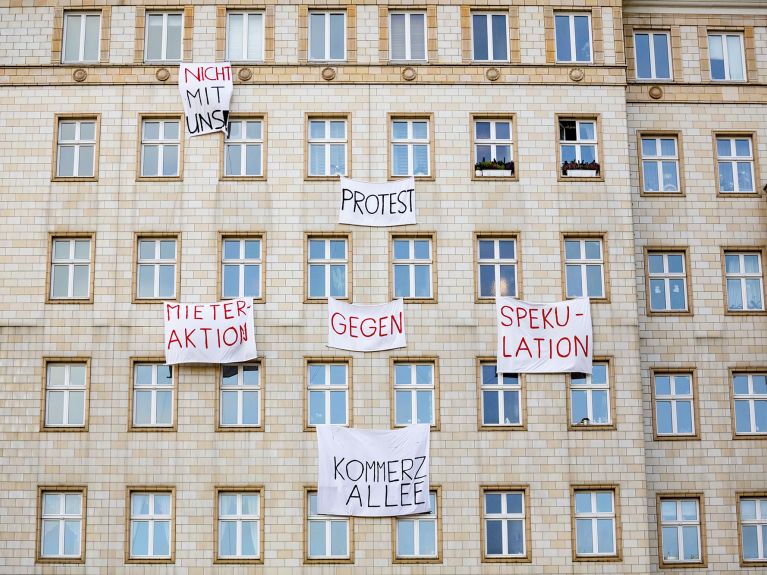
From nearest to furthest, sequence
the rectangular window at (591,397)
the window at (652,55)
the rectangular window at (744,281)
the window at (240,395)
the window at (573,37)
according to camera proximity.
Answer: the window at (240,395), the rectangular window at (591,397), the rectangular window at (744,281), the window at (573,37), the window at (652,55)

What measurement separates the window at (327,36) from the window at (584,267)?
9396 mm

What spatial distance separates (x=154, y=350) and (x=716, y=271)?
57.9 feet

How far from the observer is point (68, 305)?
41.9 meters

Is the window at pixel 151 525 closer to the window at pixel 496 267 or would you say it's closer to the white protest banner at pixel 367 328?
the white protest banner at pixel 367 328

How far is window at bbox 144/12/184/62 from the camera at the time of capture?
43812mm

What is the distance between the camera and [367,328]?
41.7 meters

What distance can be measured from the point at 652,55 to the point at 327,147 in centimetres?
1125

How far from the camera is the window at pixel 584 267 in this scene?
42.6 meters

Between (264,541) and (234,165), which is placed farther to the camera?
(234,165)

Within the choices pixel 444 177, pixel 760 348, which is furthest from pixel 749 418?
pixel 444 177

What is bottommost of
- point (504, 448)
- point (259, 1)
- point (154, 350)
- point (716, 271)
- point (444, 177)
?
point (504, 448)

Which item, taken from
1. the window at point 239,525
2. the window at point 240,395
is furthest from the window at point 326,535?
the window at point 240,395

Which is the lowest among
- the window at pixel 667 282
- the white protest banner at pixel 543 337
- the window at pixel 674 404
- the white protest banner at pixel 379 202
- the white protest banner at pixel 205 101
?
the window at pixel 674 404

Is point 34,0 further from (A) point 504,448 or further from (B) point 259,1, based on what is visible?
(A) point 504,448
